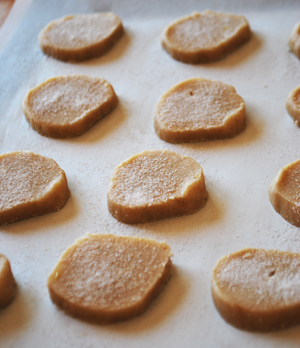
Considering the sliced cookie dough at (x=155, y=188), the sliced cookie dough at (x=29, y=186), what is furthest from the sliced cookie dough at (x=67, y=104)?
the sliced cookie dough at (x=155, y=188)

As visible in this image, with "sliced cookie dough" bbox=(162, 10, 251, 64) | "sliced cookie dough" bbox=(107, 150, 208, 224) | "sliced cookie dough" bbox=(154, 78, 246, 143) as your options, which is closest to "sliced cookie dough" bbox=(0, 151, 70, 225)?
"sliced cookie dough" bbox=(107, 150, 208, 224)

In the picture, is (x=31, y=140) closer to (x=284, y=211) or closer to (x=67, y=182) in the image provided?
(x=67, y=182)

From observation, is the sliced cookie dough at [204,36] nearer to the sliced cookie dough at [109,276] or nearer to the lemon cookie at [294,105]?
the lemon cookie at [294,105]

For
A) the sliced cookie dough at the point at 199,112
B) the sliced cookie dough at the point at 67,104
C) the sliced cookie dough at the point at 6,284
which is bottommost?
the sliced cookie dough at the point at 199,112

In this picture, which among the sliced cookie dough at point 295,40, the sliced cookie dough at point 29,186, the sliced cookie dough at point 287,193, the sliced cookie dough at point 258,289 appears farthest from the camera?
the sliced cookie dough at point 295,40

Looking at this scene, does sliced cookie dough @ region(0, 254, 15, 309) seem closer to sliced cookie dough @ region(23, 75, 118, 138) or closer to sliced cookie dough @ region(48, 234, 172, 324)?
sliced cookie dough @ region(48, 234, 172, 324)

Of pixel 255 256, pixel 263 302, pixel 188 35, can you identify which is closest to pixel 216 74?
pixel 188 35
